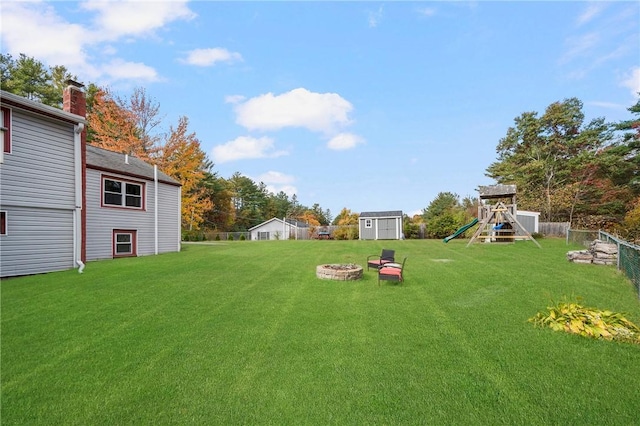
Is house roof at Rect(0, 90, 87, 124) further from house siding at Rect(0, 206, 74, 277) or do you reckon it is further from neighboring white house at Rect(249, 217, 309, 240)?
neighboring white house at Rect(249, 217, 309, 240)

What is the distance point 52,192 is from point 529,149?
3869cm

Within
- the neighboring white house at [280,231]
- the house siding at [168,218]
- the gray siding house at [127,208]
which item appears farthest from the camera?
the neighboring white house at [280,231]

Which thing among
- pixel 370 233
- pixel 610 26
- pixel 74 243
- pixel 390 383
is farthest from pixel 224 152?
pixel 390 383

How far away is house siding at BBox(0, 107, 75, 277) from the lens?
9.40 m

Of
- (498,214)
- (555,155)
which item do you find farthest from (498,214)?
(555,155)

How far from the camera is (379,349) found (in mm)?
4082

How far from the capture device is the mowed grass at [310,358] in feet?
9.16

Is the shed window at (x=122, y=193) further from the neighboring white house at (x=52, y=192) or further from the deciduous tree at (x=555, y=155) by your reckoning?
the deciduous tree at (x=555, y=155)

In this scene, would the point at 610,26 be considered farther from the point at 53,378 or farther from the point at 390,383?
the point at 53,378

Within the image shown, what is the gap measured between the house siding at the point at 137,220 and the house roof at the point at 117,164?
0.27 meters

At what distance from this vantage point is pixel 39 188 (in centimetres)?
1006

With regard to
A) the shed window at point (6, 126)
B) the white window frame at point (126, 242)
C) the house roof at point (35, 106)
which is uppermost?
the house roof at point (35, 106)

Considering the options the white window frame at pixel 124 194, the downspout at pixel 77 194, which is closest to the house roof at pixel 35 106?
the downspout at pixel 77 194

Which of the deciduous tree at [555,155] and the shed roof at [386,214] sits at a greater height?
the deciduous tree at [555,155]
